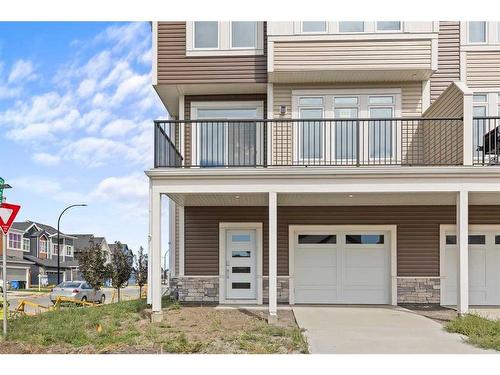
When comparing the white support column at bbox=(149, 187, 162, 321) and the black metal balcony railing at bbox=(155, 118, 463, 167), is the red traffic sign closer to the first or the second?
the white support column at bbox=(149, 187, 162, 321)

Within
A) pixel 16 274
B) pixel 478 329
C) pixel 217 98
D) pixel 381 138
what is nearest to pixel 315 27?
pixel 217 98

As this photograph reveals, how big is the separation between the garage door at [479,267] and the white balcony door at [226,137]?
559cm

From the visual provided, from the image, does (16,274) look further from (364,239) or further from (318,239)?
(364,239)

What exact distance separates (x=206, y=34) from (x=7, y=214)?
22.4 feet

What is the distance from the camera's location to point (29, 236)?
169ft

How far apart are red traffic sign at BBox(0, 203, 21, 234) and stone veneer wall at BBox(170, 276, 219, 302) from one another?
198 inches

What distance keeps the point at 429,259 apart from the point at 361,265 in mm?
1765

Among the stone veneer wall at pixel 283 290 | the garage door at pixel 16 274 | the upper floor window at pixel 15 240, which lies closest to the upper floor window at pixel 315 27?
the stone veneer wall at pixel 283 290

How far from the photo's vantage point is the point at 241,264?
1366cm

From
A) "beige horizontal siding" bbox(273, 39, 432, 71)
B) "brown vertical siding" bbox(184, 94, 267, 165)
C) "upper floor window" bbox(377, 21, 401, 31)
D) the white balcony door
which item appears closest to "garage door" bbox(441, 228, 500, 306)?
"beige horizontal siding" bbox(273, 39, 432, 71)

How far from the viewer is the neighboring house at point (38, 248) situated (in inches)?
1925

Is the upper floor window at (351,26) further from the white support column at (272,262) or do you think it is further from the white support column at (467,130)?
the white support column at (272,262)

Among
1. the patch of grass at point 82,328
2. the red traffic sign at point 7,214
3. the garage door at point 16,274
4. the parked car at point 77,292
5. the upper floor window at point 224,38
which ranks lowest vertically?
the garage door at point 16,274

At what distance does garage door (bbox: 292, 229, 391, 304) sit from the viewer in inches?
533
